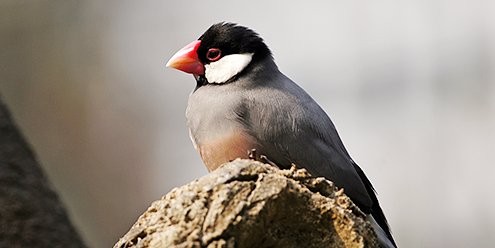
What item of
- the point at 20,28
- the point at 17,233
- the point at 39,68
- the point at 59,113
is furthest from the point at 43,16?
the point at 17,233

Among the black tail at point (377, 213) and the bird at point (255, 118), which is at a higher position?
the bird at point (255, 118)

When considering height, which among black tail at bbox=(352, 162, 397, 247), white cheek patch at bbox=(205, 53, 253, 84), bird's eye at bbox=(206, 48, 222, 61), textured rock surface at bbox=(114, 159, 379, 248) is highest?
bird's eye at bbox=(206, 48, 222, 61)

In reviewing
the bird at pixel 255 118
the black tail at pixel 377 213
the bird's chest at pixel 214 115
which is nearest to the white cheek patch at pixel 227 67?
the bird at pixel 255 118

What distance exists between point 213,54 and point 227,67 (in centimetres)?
17

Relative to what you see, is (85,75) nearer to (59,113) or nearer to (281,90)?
(59,113)

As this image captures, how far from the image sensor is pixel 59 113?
24.0ft

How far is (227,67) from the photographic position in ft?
9.14

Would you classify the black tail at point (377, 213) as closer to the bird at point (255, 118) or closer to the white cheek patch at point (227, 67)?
the bird at point (255, 118)

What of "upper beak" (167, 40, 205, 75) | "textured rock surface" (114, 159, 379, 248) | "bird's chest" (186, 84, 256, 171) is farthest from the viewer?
"upper beak" (167, 40, 205, 75)

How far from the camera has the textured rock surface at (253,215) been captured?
4.75 feet

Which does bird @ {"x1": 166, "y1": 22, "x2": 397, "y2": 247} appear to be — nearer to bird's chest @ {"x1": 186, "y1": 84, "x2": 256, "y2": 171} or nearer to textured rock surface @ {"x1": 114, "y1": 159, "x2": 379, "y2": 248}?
bird's chest @ {"x1": 186, "y1": 84, "x2": 256, "y2": 171}

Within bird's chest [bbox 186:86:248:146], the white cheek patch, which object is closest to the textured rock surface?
bird's chest [bbox 186:86:248:146]

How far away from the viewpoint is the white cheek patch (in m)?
→ 2.78

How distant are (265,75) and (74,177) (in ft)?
19.0
